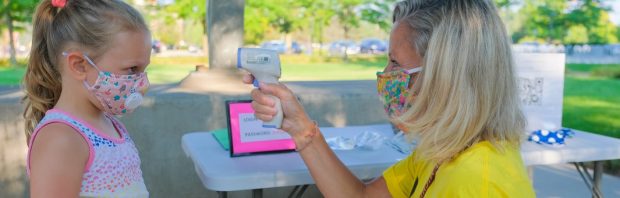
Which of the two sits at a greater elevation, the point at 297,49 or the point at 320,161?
the point at 320,161

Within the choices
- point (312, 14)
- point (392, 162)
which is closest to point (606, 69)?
point (312, 14)

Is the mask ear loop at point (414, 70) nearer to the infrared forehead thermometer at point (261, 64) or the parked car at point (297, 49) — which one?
the infrared forehead thermometer at point (261, 64)

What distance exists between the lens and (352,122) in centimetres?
448

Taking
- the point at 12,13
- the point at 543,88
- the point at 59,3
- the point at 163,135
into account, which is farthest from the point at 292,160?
the point at 12,13

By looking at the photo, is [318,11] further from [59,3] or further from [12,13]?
[59,3]

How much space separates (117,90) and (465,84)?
3.15ft

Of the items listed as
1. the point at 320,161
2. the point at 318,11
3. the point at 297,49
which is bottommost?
the point at 297,49

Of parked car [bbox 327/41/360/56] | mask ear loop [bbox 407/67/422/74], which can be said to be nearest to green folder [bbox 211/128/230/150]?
mask ear loop [bbox 407/67/422/74]

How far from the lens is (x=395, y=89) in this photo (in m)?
1.72

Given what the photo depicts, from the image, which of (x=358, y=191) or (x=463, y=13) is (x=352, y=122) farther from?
(x=463, y=13)

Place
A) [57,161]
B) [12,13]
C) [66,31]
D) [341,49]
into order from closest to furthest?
[57,161], [66,31], [12,13], [341,49]

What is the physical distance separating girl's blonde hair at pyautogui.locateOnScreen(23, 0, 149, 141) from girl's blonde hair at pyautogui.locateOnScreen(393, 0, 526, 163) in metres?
0.87

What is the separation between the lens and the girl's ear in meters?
1.56

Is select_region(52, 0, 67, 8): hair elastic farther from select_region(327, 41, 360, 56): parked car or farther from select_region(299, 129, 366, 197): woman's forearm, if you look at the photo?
select_region(327, 41, 360, 56): parked car
